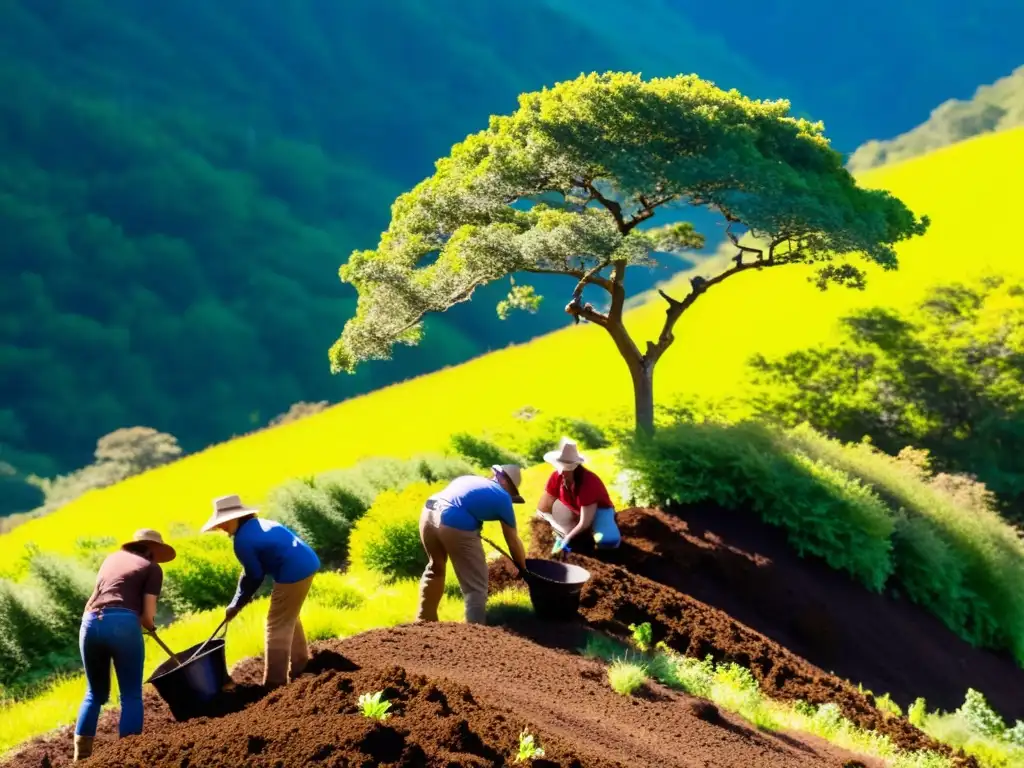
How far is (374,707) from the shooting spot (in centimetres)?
562

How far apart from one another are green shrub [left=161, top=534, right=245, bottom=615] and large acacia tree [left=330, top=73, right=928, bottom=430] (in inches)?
166

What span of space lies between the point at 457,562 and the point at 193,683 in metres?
2.73

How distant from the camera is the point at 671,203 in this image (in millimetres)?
16578

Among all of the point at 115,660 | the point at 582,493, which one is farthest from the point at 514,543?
the point at 115,660

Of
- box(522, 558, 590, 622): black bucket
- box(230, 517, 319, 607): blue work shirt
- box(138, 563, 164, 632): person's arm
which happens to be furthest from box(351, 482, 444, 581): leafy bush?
box(138, 563, 164, 632): person's arm

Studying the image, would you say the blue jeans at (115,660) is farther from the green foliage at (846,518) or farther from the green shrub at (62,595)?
the green foliage at (846,518)

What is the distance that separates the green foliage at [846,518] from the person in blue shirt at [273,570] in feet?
25.7

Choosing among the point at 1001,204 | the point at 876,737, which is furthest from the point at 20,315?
the point at 876,737

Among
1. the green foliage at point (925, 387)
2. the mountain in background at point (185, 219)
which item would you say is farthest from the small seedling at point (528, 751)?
the mountain in background at point (185, 219)

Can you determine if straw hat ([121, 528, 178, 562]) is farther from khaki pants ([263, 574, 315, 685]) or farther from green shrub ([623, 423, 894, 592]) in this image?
green shrub ([623, 423, 894, 592])

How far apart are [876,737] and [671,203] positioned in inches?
397

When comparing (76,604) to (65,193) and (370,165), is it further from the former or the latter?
(370,165)

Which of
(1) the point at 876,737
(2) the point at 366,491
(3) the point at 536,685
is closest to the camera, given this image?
(3) the point at 536,685

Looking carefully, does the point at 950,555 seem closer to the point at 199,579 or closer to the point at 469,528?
the point at 469,528
